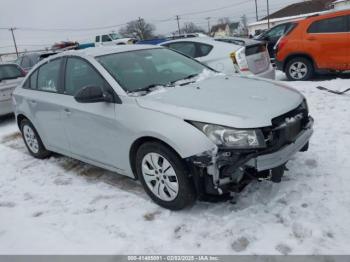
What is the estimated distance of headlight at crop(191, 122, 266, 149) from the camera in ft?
10.8

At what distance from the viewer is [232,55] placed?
7723 millimetres

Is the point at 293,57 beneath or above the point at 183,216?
above

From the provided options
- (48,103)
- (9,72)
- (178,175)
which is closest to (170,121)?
(178,175)

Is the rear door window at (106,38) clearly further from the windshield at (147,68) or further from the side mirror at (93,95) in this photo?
the side mirror at (93,95)

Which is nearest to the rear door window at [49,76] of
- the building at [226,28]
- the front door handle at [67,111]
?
the front door handle at [67,111]

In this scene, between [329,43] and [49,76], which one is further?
[329,43]

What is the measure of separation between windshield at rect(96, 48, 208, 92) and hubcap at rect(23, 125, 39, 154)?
214 cm

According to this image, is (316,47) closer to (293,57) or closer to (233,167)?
(293,57)

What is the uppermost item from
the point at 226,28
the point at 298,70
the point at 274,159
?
the point at 274,159

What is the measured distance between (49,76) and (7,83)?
453 cm

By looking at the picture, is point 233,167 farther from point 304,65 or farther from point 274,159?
point 304,65

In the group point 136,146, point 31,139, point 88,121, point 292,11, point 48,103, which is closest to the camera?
point 136,146

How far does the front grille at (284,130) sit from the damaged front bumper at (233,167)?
0.04m

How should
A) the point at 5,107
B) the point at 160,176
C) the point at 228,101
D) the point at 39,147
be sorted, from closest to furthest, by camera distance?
the point at 228,101, the point at 160,176, the point at 39,147, the point at 5,107
